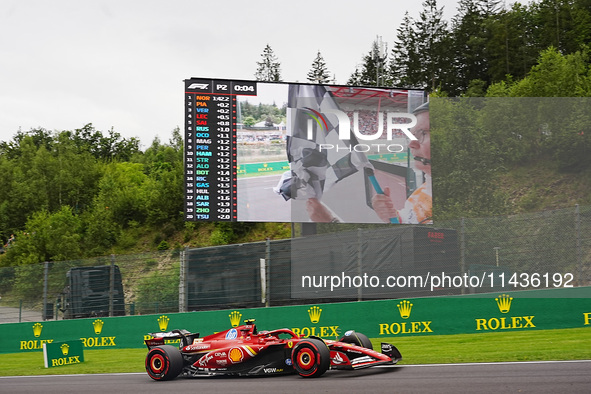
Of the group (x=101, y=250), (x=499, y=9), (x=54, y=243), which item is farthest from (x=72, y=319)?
(x=499, y=9)

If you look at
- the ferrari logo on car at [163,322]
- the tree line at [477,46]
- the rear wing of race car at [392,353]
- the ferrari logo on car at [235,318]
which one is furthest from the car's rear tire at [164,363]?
the tree line at [477,46]

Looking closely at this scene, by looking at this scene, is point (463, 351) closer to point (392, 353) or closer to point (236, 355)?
point (392, 353)

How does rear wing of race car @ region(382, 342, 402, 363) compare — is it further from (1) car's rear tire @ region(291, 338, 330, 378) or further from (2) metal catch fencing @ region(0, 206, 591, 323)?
(2) metal catch fencing @ region(0, 206, 591, 323)

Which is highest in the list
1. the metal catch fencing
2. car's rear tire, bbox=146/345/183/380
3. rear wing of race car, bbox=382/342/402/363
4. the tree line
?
the tree line

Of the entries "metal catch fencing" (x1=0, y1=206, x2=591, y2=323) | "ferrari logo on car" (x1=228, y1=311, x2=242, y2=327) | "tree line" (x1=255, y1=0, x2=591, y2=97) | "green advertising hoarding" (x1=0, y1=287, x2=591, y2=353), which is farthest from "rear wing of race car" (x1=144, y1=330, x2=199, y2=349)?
"tree line" (x1=255, y1=0, x2=591, y2=97)

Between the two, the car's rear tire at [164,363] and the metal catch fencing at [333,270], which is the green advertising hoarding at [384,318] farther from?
the car's rear tire at [164,363]

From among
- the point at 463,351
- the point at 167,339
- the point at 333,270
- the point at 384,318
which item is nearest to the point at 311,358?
the point at 167,339

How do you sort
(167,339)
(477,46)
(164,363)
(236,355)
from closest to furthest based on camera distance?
(236,355), (164,363), (167,339), (477,46)

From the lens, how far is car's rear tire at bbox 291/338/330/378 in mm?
9825

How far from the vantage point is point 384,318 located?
16188 millimetres

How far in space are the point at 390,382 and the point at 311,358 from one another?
140 centimetres

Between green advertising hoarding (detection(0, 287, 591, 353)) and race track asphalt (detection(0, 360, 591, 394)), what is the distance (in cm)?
215

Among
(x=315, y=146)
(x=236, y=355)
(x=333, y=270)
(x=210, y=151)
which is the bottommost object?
(x=236, y=355)

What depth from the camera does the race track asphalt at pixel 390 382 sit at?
8039 mm
